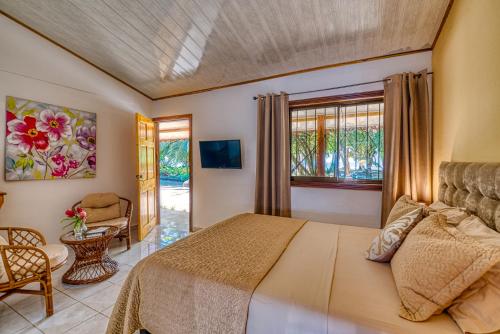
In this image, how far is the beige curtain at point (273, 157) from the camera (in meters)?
3.18

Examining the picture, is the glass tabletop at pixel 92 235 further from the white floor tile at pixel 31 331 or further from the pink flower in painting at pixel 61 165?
the pink flower in painting at pixel 61 165

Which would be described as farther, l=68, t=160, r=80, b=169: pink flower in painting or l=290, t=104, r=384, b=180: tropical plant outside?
l=68, t=160, r=80, b=169: pink flower in painting

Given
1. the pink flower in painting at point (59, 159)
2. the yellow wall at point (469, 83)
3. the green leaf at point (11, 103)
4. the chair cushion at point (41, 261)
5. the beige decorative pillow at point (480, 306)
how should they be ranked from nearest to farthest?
the beige decorative pillow at point (480, 306) → the yellow wall at point (469, 83) → the chair cushion at point (41, 261) → the green leaf at point (11, 103) → the pink flower in painting at point (59, 159)

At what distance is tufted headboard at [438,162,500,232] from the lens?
1.13m

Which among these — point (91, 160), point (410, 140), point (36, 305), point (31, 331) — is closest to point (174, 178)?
point (91, 160)

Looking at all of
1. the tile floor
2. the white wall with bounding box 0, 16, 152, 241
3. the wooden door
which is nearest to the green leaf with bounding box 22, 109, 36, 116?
the white wall with bounding box 0, 16, 152, 241

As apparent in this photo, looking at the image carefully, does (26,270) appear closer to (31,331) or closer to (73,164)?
(31,331)

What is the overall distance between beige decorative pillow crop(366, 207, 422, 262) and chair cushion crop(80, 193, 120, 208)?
351 centimetres

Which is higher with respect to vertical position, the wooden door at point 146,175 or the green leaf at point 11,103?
the green leaf at point 11,103

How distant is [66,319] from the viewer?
182cm

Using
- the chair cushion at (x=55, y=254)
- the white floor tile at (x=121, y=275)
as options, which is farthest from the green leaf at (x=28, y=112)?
the white floor tile at (x=121, y=275)

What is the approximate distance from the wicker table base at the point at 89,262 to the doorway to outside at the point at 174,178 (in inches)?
42.1

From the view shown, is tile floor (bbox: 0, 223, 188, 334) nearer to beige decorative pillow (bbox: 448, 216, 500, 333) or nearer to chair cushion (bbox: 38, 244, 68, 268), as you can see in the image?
chair cushion (bbox: 38, 244, 68, 268)

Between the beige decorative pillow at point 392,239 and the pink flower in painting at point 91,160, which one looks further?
the pink flower in painting at point 91,160
